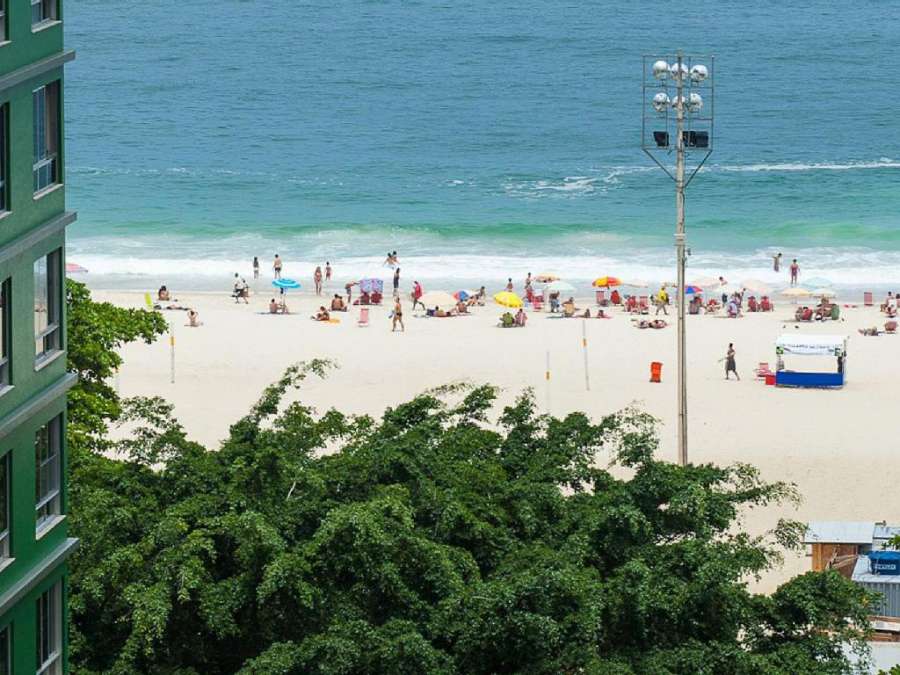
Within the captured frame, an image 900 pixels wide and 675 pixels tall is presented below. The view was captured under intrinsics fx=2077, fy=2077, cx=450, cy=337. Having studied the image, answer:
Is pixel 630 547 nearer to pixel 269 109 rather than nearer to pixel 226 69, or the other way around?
pixel 269 109

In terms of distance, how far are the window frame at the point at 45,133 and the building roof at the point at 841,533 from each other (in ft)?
54.8

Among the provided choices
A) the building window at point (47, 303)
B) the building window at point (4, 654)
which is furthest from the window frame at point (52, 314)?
the building window at point (4, 654)

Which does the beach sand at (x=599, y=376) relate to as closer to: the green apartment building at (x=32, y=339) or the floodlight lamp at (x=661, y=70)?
the floodlight lamp at (x=661, y=70)

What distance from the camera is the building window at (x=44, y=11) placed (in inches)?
452

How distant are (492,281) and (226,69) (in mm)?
50419

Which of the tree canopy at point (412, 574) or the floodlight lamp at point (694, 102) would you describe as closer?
the tree canopy at point (412, 574)

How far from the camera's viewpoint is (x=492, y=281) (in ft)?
204

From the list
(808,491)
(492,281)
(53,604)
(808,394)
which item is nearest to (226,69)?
(492,281)

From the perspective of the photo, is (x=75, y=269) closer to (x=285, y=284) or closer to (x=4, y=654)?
→ (x=285, y=284)

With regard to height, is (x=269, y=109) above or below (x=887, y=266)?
above

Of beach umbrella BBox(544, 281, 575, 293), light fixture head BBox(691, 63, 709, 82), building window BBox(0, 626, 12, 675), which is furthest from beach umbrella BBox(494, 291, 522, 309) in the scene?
building window BBox(0, 626, 12, 675)

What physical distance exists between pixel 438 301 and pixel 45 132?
40.7 m

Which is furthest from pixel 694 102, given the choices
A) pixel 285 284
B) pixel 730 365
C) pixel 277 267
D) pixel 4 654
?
pixel 277 267

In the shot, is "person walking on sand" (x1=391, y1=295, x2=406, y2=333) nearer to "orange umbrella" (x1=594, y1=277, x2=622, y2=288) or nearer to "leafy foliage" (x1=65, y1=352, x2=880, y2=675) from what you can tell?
"orange umbrella" (x1=594, y1=277, x2=622, y2=288)
